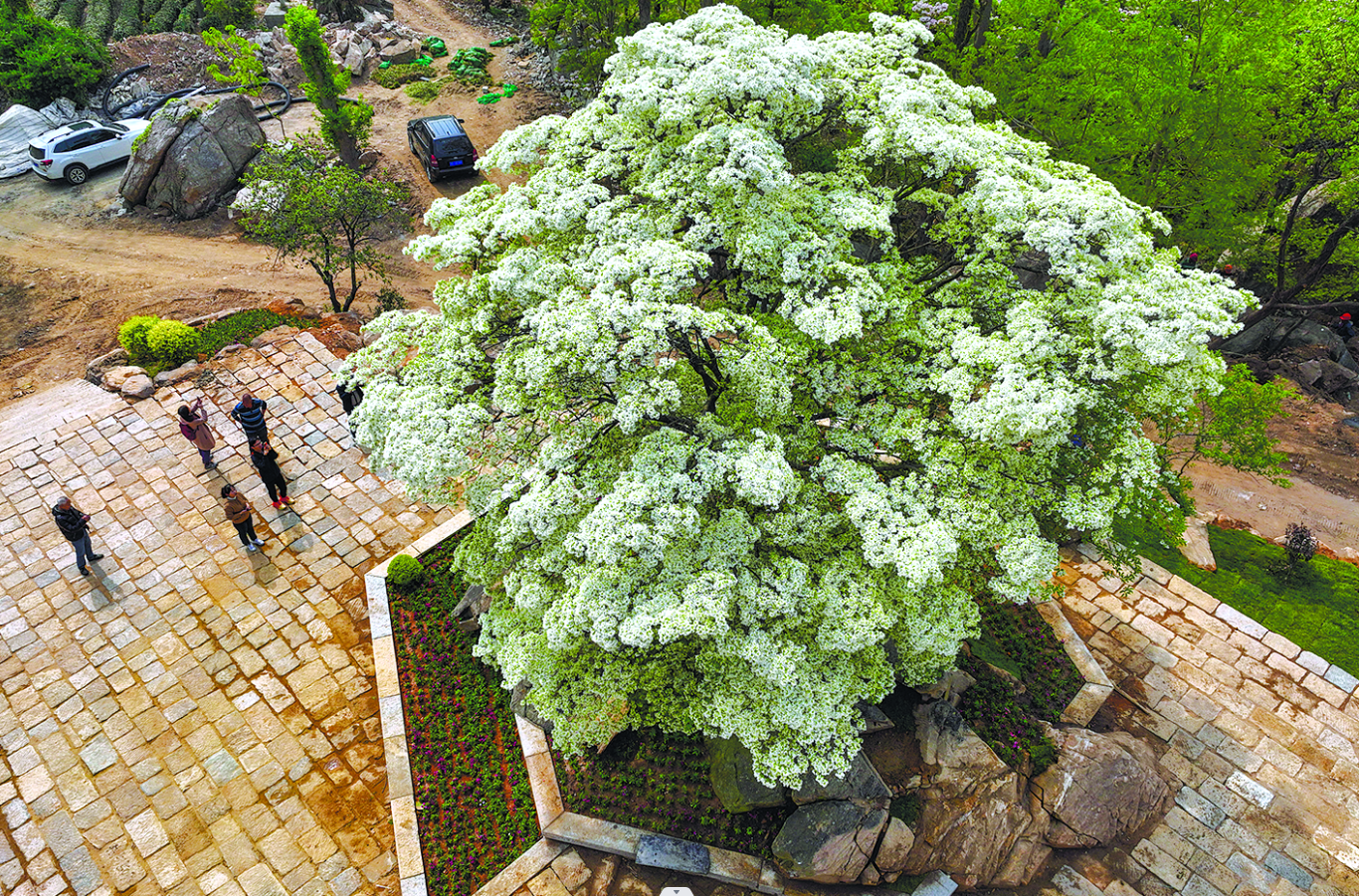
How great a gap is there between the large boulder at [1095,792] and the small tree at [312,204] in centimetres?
2264

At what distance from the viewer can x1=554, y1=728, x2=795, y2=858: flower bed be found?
516 inches

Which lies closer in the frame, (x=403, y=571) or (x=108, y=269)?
(x=403, y=571)

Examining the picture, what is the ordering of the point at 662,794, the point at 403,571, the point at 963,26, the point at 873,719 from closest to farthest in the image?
1. the point at 662,794
2. the point at 873,719
3. the point at 403,571
4. the point at 963,26

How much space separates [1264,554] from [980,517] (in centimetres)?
1367

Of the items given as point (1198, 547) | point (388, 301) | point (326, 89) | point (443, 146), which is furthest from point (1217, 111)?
point (326, 89)

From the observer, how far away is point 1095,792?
13.9 meters

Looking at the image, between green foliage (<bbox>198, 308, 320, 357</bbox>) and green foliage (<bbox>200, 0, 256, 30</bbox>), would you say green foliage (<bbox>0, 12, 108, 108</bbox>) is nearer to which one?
green foliage (<bbox>200, 0, 256, 30</bbox>)

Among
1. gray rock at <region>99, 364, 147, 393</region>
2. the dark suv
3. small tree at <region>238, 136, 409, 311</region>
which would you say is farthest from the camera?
the dark suv

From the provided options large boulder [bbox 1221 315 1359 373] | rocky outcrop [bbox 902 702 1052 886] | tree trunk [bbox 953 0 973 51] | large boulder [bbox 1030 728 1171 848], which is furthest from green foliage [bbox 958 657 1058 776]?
tree trunk [bbox 953 0 973 51]

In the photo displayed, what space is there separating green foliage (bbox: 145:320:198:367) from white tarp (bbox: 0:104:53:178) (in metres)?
17.9

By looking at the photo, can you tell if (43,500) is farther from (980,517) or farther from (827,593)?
(980,517)

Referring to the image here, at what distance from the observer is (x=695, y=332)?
10.8 meters

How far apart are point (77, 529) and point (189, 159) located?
19136 millimetres

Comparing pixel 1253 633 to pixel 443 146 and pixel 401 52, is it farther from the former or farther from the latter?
pixel 401 52
